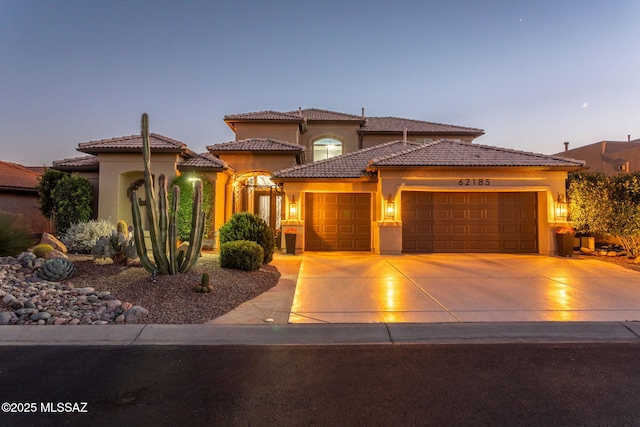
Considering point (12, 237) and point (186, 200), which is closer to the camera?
point (12, 237)

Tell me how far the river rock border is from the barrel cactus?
0.14 metres

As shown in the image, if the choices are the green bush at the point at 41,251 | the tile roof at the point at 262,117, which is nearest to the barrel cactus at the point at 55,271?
the green bush at the point at 41,251

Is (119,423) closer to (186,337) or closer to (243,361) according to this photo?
(243,361)

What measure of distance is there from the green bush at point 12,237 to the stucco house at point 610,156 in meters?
30.0

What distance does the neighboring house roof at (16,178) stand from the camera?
787 inches

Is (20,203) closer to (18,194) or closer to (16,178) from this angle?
(18,194)

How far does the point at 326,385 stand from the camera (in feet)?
12.9

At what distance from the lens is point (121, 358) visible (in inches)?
183

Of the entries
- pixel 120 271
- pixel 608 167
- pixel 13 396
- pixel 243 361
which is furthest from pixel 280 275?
pixel 608 167

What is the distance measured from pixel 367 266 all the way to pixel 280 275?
117 inches

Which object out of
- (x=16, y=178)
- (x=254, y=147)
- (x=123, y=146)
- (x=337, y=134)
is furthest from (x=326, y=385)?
(x=16, y=178)

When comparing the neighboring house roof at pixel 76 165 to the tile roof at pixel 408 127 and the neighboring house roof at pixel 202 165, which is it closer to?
the neighboring house roof at pixel 202 165

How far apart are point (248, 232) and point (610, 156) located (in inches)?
1103

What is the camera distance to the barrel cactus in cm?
796
